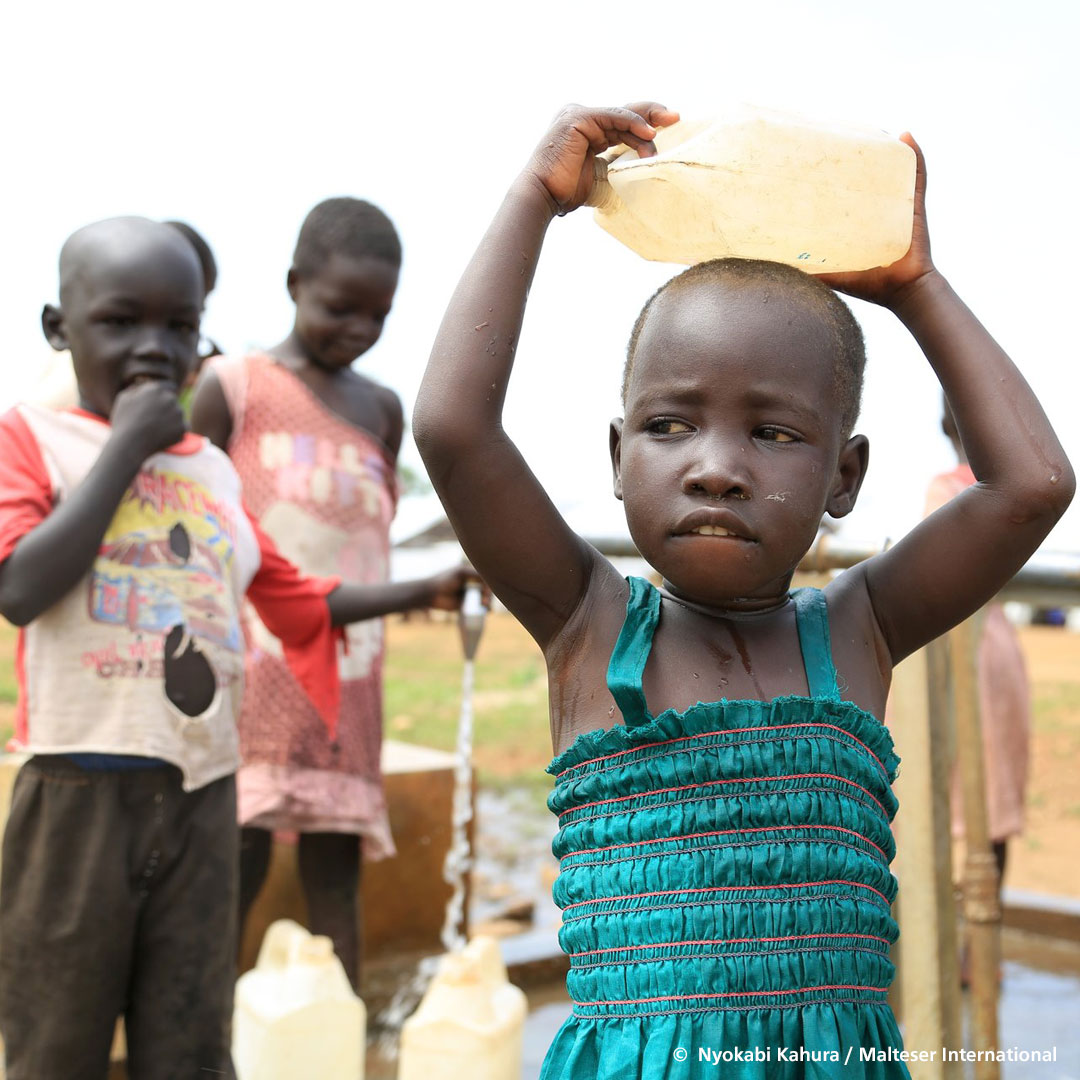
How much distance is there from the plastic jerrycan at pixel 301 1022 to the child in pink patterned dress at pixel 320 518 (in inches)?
13.6

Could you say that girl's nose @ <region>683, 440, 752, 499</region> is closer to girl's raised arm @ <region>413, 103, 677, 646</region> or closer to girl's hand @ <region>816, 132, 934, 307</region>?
girl's raised arm @ <region>413, 103, 677, 646</region>

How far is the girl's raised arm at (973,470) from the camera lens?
4.74 feet

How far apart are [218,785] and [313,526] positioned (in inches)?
39.5

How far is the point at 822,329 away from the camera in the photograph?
4.73 feet

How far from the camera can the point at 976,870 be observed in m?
2.49

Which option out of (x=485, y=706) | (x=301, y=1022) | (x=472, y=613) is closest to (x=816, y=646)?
(x=472, y=613)

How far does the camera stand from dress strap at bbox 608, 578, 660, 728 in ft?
4.49

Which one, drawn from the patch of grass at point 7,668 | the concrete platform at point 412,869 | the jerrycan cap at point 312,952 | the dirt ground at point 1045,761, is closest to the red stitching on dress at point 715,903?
the jerrycan cap at point 312,952

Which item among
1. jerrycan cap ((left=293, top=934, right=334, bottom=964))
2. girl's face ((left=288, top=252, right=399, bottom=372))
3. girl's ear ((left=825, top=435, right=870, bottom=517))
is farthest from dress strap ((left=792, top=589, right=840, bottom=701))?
girl's face ((left=288, top=252, right=399, bottom=372))

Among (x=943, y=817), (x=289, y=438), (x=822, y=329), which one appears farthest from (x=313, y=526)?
(x=822, y=329)

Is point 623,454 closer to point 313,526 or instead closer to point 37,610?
point 37,610

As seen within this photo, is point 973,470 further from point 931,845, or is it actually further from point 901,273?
point 931,845

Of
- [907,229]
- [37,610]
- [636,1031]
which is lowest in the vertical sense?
[636,1031]

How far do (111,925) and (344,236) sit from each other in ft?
6.20
